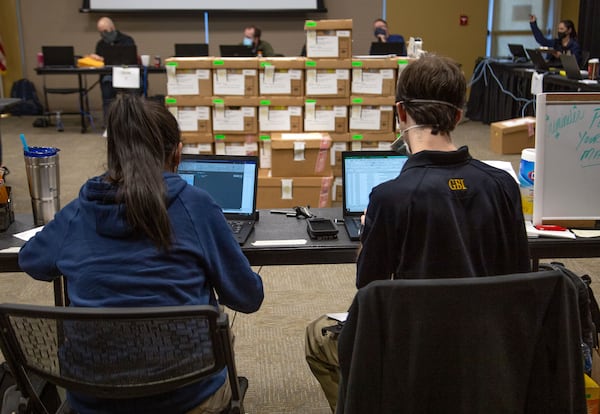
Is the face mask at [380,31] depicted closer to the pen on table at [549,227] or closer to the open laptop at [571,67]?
the open laptop at [571,67]

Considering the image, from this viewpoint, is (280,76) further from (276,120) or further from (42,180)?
(42,180)

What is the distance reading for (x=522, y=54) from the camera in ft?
28.4

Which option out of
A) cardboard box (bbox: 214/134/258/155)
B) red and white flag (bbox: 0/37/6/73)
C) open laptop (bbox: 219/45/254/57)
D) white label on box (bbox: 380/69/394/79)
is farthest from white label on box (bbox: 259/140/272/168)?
red and white flag (bbox: 0/37/6/73)

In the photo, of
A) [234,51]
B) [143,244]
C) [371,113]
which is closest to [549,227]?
[143,244]

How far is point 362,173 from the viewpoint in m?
2.39

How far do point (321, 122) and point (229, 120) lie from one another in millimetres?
683

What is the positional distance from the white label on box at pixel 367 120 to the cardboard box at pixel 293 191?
666 mm

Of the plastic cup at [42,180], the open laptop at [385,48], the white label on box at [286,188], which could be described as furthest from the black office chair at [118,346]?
the open laptop at [385,48]

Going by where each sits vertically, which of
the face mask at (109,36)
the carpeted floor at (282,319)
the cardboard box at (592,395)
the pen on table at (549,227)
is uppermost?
the face mask at (109,36)

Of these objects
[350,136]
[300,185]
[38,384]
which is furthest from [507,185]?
[350,136]

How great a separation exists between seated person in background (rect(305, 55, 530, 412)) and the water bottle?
0.78 meters

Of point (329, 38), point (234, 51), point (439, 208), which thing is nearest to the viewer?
point (439, 208)

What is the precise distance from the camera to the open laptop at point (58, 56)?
8.10 metres

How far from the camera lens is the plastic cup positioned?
2.21 meters
